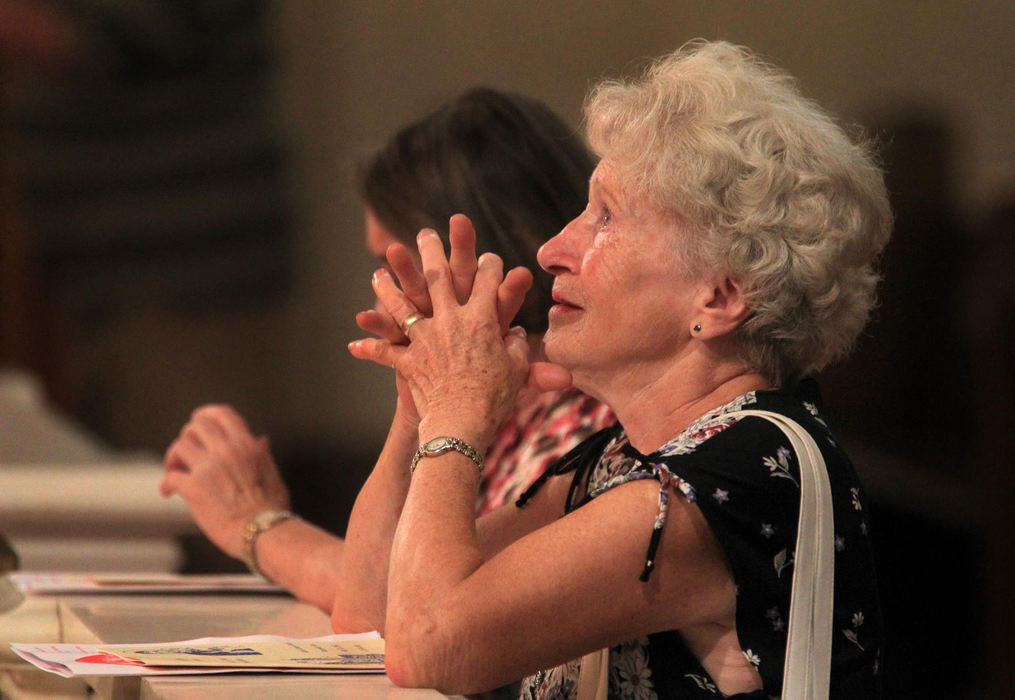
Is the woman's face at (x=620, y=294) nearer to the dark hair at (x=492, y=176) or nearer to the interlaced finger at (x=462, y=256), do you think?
the interlaced finger at (x=462, y=256)

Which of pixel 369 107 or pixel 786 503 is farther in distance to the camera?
pixel 369 107

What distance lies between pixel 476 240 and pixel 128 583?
2.62 ft

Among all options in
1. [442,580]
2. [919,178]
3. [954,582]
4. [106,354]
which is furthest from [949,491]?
[106,354]

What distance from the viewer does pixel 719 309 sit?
1602mm

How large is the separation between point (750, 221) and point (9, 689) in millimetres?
1194

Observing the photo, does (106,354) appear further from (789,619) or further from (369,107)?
(789,619)

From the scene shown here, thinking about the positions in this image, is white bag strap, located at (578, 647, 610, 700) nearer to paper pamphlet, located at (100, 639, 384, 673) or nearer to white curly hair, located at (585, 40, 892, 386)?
paper pamphlet, located at (100, 639, 384, 673)

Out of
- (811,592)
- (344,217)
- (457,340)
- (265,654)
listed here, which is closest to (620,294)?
(457,340)

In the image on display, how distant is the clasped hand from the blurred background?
47 cm

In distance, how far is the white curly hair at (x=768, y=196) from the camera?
1.57 m

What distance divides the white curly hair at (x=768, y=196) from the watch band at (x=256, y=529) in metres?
1.00

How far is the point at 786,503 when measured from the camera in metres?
1.44

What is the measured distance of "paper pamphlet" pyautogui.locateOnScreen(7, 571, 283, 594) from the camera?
85.8 inches

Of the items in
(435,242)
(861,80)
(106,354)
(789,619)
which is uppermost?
(861,80)
